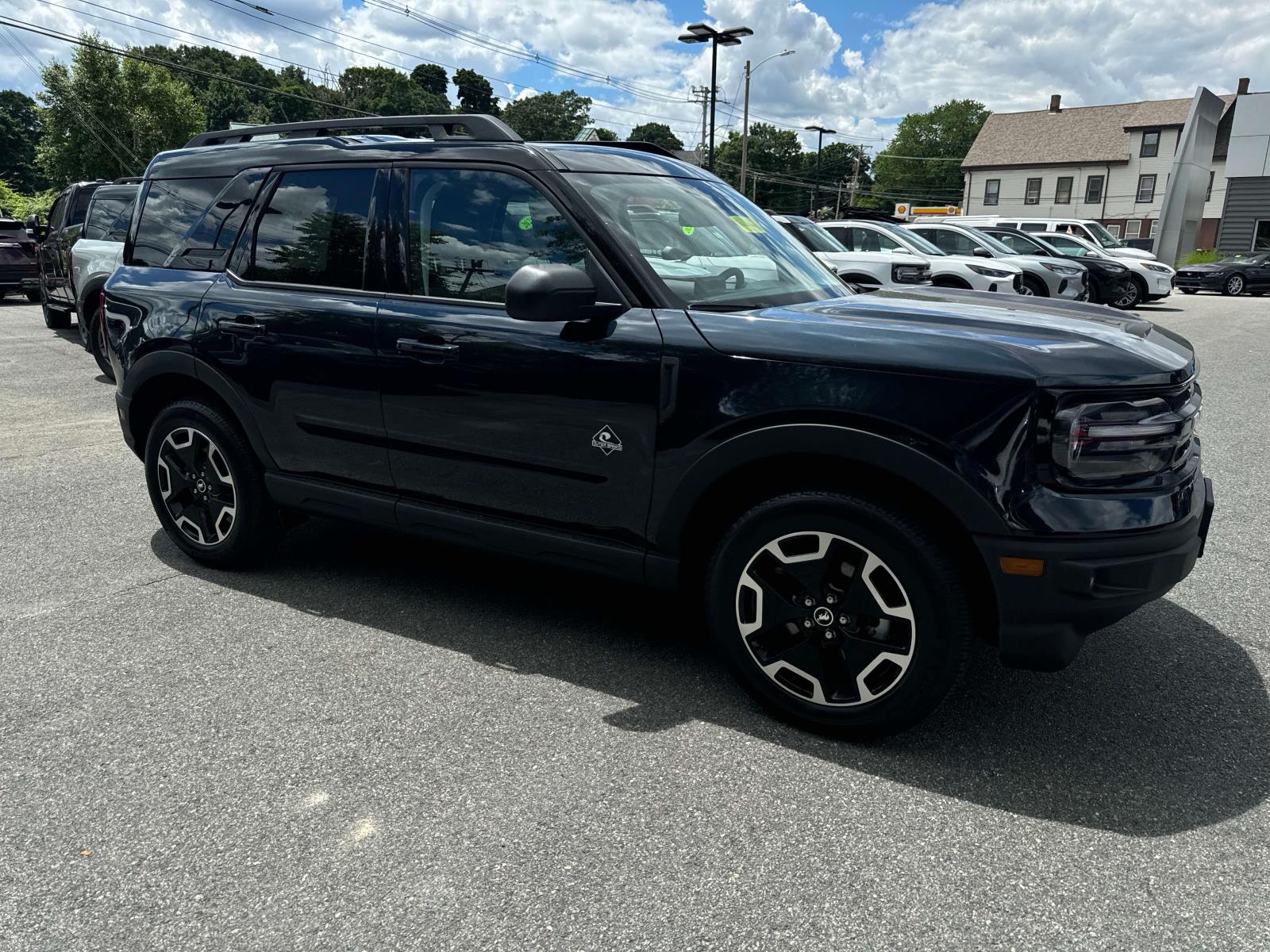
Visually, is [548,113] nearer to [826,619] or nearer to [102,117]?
[102,117]

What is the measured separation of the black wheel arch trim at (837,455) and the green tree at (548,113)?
327 ft

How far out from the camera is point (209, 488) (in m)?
4.29

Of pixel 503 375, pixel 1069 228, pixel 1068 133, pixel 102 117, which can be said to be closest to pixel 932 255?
pixel 503 375

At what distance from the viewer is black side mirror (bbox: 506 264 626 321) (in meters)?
2.89

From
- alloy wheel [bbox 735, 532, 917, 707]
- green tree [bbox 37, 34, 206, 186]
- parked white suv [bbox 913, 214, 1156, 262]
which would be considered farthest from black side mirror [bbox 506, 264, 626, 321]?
green tree [bbox 37, 34, 206, 186]

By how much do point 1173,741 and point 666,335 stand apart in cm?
205

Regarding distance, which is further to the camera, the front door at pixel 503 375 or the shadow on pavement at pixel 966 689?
the front door at pixel 503 375

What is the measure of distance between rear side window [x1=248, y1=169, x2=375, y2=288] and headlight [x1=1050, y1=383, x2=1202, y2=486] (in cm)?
261

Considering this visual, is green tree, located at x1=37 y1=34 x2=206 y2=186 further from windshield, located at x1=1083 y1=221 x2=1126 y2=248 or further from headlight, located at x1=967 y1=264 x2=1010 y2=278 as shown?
headlight, located at x1=967 y1=264 x2=1010 y2=278

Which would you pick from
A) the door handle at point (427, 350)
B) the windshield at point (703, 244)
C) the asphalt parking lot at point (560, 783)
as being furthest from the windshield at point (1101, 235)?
the door handle at point (427, 350)

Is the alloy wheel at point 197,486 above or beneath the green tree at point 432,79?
beneath

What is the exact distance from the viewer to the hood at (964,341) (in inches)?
101

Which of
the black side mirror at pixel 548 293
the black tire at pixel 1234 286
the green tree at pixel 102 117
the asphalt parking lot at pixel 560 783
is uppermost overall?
the green tree at pixel 102 117

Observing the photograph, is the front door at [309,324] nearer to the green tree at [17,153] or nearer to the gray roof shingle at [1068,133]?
the gray roof shingle at [1068,133]
